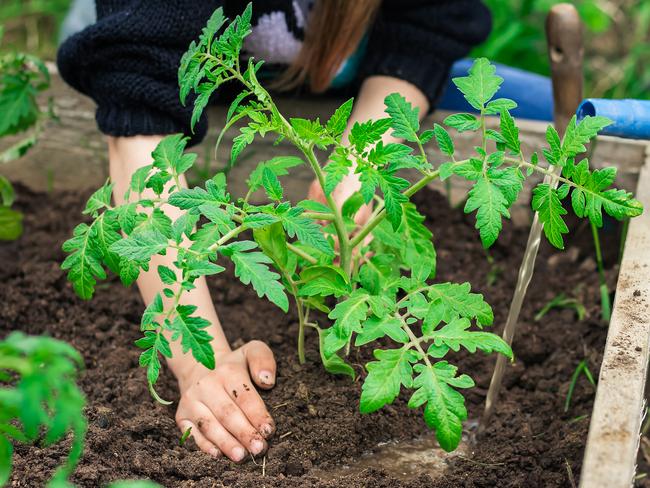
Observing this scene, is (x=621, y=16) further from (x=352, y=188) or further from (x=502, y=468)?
(x=502, y=468)

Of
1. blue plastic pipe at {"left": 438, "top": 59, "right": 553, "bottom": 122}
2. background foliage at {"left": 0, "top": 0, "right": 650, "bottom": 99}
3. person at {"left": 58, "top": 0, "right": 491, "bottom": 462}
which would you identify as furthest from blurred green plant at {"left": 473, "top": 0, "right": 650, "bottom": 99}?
person at {"left": 58, "top": 0, "right": 491, "bottom": 462}

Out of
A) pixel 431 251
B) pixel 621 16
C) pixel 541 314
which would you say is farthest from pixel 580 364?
pixel 621 16

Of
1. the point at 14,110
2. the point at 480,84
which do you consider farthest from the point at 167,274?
the point at 14,110

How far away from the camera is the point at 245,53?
2066 mm

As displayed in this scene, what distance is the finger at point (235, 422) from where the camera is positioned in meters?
1.38

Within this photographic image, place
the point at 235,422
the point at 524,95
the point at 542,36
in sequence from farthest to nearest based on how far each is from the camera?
1. the point at 542,36
2. the point at 524,95
3. the point at 235,422

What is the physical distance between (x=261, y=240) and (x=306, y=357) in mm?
332

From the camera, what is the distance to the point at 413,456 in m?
1.44

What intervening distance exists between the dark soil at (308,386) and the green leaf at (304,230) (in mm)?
395

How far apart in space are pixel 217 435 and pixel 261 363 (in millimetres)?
147

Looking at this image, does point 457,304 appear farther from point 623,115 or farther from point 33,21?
point 33,21

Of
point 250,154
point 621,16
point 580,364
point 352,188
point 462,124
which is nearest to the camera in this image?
point 462,124

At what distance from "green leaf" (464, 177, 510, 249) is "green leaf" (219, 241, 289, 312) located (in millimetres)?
261

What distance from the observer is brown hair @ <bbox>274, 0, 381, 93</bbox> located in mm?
1917
